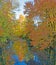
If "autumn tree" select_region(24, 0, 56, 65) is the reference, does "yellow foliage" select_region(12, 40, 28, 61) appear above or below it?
below

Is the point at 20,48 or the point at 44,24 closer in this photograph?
the point at 44,24

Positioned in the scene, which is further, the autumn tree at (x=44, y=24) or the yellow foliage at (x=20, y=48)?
the yellow foliage at (x=20, y=48)

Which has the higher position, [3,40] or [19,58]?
[3,40]

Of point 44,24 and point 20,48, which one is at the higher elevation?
point 44,24

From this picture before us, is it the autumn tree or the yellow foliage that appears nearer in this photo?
the autumn tree

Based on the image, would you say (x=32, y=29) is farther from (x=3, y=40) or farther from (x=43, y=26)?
(x=3, y=40)

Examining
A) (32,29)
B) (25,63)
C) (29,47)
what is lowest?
(25,63)

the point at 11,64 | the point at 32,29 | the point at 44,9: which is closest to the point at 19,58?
the point at 11,64

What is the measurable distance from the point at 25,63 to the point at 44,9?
9.28 feet

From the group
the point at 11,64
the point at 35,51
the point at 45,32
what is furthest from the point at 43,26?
the point at 11,64

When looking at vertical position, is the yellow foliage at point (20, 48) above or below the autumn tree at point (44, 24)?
below

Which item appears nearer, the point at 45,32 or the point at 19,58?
the point at 45,32

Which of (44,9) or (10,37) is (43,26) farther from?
(10,37)

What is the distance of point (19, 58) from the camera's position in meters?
12.5
